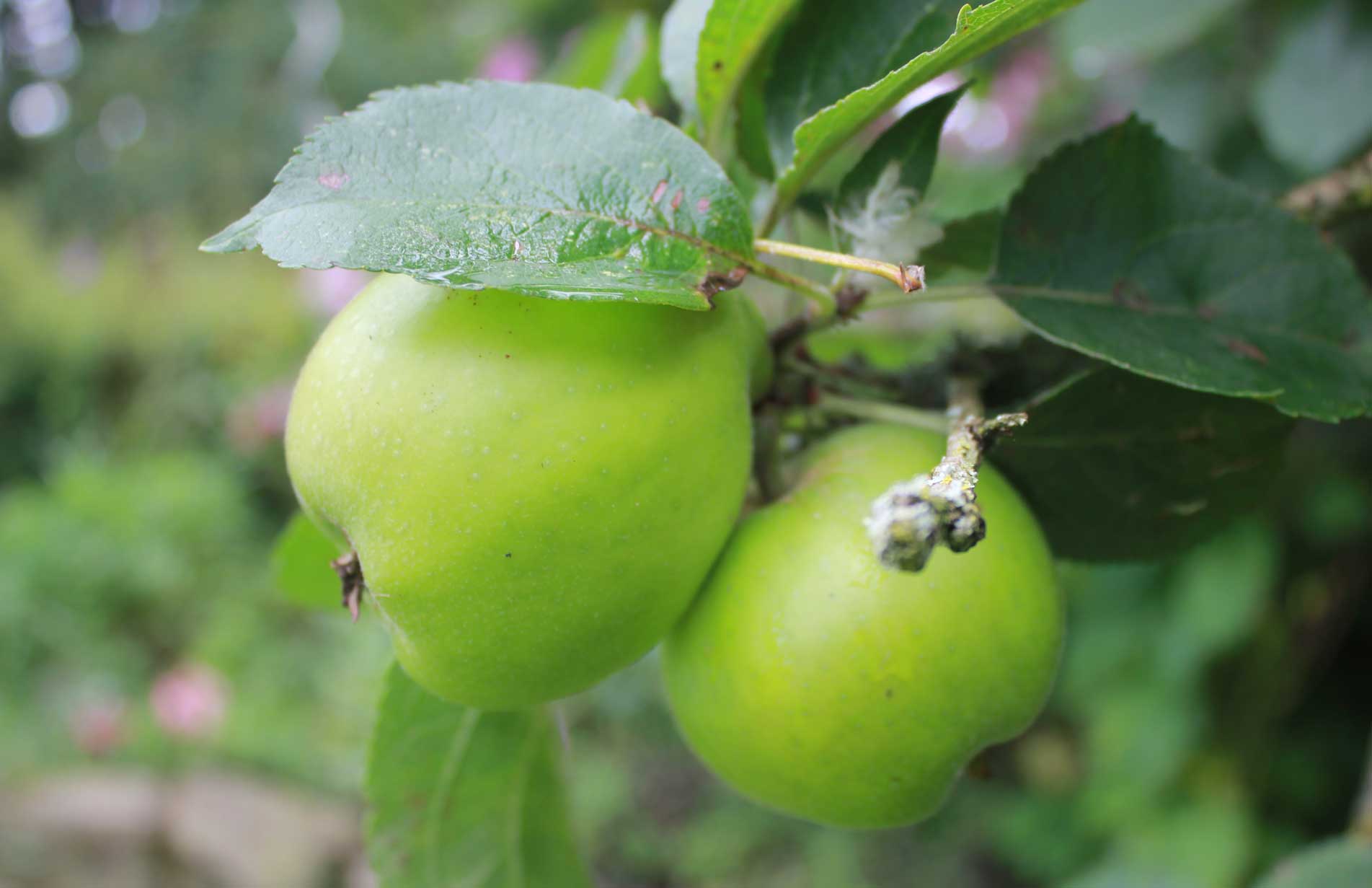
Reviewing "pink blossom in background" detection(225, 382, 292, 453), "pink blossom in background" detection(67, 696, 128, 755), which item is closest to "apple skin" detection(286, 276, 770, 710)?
"pink blossom in background" detection(67, 696, 128, 755)

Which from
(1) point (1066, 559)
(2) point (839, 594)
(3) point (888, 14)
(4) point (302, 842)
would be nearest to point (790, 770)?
(2) point (839, 594)

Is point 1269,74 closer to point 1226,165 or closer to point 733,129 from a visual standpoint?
point 1226,165

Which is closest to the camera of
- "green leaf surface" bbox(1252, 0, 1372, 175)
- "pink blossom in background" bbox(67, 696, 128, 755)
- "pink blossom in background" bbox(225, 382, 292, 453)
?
"green leaf surface" bbox(1252, 0, 1372, 175)

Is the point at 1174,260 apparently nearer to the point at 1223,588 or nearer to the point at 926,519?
the point at 926,519

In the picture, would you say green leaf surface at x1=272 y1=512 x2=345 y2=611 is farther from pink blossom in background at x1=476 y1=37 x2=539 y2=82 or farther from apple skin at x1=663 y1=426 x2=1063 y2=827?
pink blossom in background at x1=476 y1=37 x2=539 y2=82

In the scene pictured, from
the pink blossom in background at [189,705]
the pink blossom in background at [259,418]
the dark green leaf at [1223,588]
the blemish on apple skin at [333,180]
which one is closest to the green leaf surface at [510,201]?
the blemish on apple skin at [333,180]

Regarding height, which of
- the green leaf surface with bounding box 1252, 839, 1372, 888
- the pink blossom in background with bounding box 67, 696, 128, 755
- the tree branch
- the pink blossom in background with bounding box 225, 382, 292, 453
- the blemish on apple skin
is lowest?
the pink blossom in background with bounding box 67, 696, 128, 755

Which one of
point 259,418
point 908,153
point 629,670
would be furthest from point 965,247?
point 259,418
